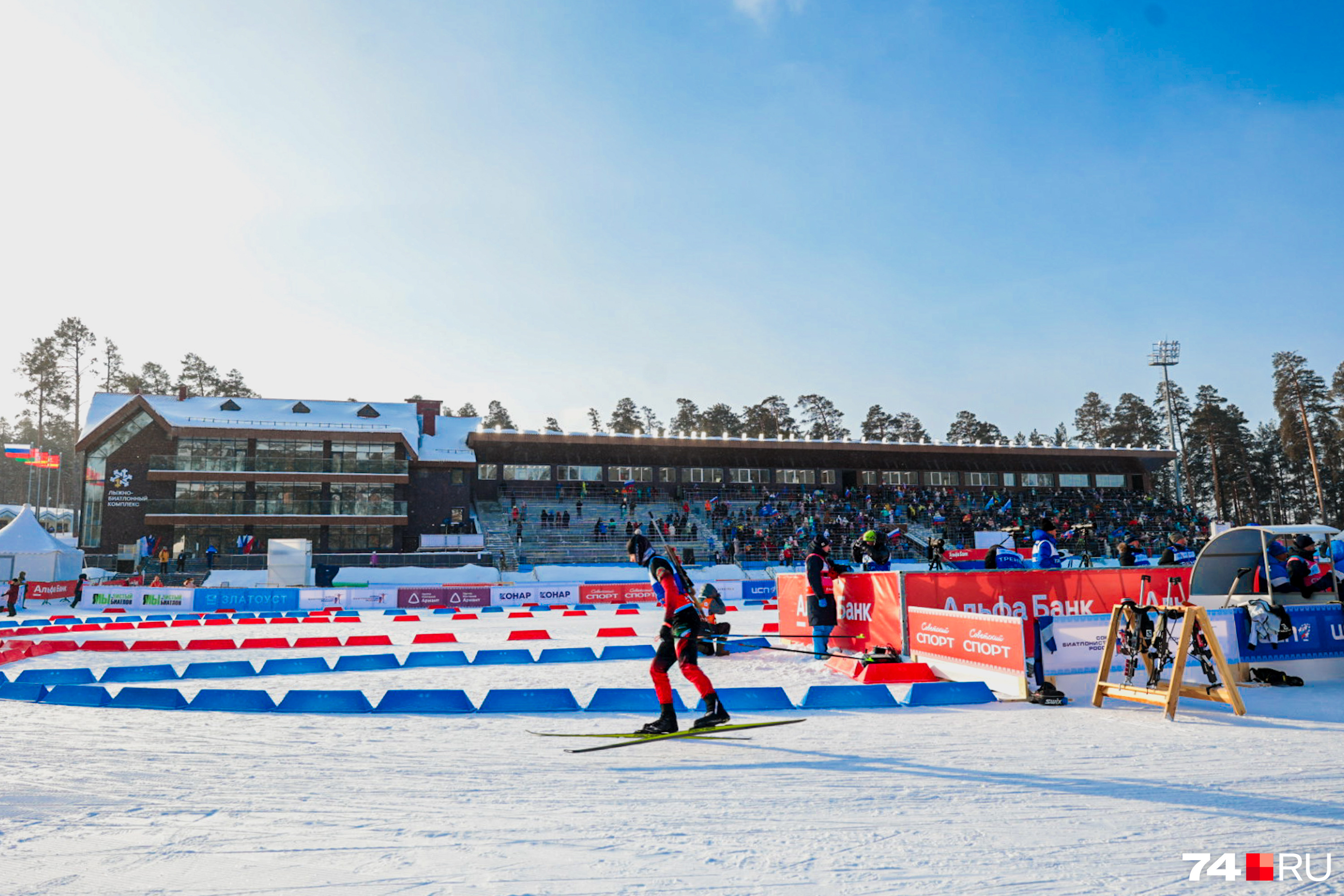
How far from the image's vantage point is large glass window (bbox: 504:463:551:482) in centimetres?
4666

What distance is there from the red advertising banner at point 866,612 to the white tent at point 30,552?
27.0 m

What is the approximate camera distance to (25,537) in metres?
26.7

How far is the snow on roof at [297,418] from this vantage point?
134ft

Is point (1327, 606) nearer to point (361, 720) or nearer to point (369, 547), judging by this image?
point (361, 720)

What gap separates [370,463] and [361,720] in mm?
35606

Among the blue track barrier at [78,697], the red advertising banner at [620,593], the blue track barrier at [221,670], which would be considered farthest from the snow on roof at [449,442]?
the blue track barrier at [78,697]

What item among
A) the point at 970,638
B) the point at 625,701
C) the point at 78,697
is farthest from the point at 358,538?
the point at 970,638

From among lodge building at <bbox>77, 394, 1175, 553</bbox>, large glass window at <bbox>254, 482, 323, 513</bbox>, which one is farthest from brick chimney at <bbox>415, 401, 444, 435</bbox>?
large glass window at <bbox>254, 482, 323, 513</bbox>

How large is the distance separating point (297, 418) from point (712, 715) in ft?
133

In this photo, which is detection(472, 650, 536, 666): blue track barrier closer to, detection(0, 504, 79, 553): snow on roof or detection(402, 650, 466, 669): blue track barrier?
detection(402, 650, 466, 669): blue track barrier

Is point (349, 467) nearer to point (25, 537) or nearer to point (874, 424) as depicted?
point (25, 537)

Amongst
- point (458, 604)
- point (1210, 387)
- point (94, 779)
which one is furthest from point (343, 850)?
point (1210, 387)

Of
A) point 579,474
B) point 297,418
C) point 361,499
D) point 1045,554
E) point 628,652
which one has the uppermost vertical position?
point 297,418

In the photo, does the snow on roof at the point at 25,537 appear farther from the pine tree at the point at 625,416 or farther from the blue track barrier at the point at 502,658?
the pine tree at the point at 625,416
